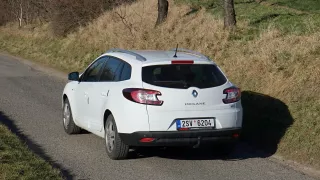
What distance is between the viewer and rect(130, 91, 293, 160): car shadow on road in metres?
9.37

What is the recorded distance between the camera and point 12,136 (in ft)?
32.5

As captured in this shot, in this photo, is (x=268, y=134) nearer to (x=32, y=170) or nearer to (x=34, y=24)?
(x=32, y=170)

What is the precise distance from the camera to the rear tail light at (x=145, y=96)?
8297 millimetres

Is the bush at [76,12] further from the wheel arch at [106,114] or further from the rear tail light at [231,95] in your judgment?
the rear tail light at [231,95]

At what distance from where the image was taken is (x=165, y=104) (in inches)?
326

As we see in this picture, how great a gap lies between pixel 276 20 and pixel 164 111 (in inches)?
489

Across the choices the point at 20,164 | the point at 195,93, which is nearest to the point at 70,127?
the point at 20,164

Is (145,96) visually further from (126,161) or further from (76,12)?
(76,12)

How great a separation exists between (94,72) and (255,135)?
9.43 ft

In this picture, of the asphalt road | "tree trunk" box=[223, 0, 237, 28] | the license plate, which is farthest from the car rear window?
"tree trunk" box=[223, 0, 237, 28]

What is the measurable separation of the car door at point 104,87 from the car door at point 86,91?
0.17 metres

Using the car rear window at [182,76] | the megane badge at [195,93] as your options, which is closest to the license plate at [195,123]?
the megane badge at [195,93]

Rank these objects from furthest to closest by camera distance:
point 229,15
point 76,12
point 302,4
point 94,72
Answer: point 76,12 → point 302,4 → point 229,15 → point 94,72

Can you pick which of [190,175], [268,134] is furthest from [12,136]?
[268,134]
